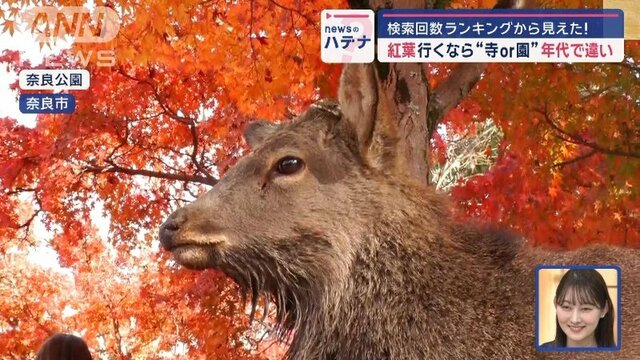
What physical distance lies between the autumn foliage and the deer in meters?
2.15

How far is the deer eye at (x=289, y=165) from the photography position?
12.9 ft

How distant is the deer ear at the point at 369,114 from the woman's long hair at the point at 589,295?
103 cm

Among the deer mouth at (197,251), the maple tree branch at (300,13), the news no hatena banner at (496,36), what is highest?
the maple tree branch at (300,13)

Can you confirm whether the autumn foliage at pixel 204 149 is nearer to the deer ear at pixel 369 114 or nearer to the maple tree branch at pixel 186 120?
the maple tree branch at pixel 186 120

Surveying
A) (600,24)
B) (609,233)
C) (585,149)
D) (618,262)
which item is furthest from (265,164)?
(585,149)

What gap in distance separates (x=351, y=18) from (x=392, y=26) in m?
0.28

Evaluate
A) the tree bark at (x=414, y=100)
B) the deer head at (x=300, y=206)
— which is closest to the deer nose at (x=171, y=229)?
the deer head at (x=300, y=206)

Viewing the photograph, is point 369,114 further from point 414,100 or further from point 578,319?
point 414,100

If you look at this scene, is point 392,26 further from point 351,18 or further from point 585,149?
point 585,149

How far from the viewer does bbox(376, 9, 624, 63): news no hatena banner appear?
494 centimetres

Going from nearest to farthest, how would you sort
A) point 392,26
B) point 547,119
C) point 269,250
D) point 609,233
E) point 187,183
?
point 269,250 < point 392,26 < point 609,233 < point 547,119 < point 187,183

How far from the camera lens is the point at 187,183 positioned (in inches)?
297
